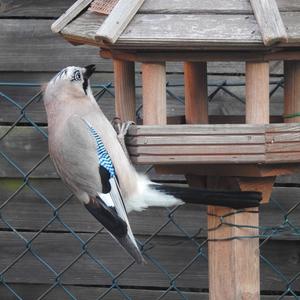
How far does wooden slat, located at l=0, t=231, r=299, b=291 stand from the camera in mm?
3648

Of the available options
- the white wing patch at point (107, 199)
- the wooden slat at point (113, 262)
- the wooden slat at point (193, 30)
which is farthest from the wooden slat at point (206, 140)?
the wooden slat at point (113, 262)

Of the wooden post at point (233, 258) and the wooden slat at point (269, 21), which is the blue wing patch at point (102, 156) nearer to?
the wooden post at point (233, 258)

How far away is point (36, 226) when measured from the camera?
12.3 ft

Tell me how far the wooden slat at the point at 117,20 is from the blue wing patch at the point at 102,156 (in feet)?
1.51

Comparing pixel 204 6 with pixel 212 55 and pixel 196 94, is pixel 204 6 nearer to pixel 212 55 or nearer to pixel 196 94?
pixel 212 55

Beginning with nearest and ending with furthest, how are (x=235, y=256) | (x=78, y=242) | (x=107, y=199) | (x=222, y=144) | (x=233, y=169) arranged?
1. (x=222, y=144)
2. (x=233, y=169)
3. (x=235, y=256)
4. (x=107, y=199)
5. (x=78, y=242)

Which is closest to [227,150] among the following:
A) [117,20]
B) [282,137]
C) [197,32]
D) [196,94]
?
[282,137]

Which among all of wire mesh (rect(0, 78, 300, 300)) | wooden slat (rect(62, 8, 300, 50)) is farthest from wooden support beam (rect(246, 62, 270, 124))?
wire mesh (rect(0, 78, 300, 300))

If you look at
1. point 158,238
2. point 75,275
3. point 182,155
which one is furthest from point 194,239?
point 182,155

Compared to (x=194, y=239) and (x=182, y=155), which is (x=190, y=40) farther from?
(x=194, y=239)

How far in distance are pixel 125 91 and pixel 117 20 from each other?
426 mm

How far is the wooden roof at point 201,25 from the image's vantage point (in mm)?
2156

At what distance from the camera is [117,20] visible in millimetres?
2225

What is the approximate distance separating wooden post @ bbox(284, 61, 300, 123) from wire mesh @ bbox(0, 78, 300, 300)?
3.20ft
